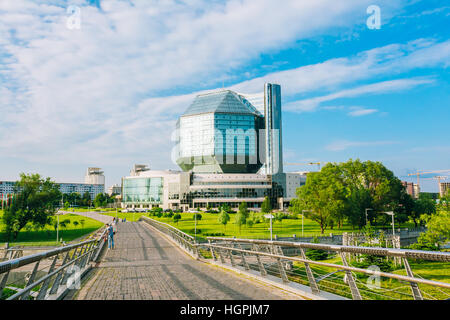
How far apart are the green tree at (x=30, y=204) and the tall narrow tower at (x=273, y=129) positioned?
96938 millimetres

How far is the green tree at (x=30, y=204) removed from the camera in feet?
143

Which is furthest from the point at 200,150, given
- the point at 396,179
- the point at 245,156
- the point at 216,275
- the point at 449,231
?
the point at 216,275

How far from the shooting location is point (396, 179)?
64.8 meters

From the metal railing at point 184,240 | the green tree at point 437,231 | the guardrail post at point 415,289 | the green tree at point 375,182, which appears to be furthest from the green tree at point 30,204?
the guardrail post at point 415,289

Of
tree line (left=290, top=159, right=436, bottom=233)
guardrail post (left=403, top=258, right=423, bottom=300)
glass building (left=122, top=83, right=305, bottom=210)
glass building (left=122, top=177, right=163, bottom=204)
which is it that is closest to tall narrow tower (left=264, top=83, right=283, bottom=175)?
glass building (left=122, top=83, right=305, bottom=210)

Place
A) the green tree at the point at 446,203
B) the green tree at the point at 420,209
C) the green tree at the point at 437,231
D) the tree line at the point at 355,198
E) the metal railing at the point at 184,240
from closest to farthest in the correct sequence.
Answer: the metal railing at the point at 184,240
the green tree at the point at 437,231
the green tree at the point at 446,203
the tree line at the point at 355,198
the green tree at the point at 420,209

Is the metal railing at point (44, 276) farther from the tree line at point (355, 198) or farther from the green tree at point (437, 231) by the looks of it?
the tree line at point (355, 198)

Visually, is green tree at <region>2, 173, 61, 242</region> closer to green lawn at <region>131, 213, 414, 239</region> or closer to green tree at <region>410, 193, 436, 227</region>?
green lawn at <region>131, 213, 414, 239</region>

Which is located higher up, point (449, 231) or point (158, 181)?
point (158, 181)

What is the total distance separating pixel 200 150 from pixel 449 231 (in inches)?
3901

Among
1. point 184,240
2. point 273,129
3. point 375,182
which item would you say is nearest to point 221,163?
point 273,129

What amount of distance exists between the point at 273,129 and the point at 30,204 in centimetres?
10785
